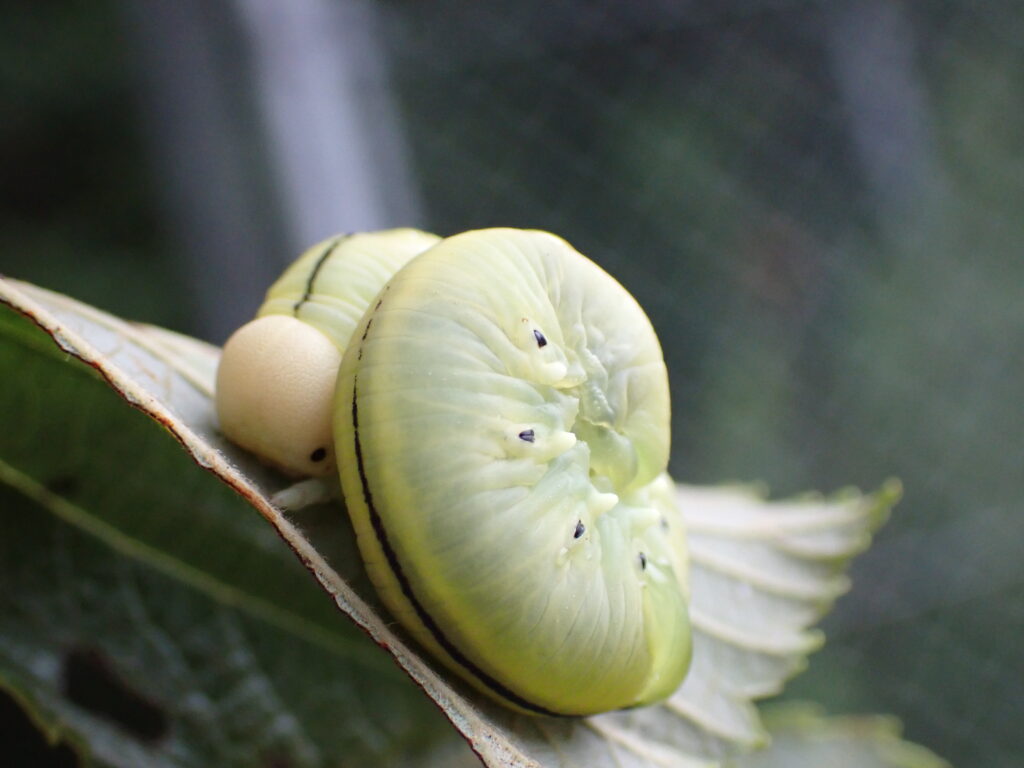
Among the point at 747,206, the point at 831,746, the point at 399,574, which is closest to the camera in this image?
the point at 399,574

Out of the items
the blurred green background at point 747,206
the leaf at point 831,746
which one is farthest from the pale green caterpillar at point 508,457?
the blurred green background at point 747,206

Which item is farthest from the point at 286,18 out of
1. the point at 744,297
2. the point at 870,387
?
the point at 870,387

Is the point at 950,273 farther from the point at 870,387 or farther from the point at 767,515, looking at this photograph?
the point at 767,515

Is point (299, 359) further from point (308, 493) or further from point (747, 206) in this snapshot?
point (747, 206)

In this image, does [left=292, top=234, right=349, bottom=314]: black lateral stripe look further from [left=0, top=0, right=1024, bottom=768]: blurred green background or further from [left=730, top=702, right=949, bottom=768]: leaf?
[left=0, top=0, right=1024, bottom=768]: blurred green background

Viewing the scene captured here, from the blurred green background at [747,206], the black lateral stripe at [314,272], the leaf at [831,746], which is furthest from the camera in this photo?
the blurred green background at [747,206]

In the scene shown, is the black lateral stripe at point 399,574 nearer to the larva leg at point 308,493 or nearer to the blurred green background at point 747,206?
the larva leg at point 308,493

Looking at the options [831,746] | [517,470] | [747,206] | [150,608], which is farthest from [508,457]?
[747,206]
